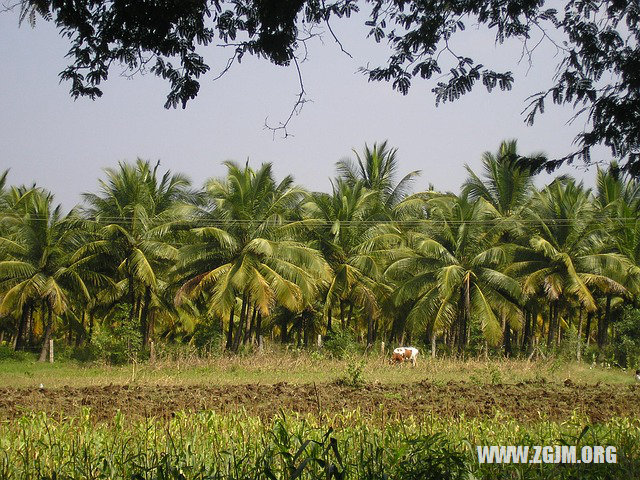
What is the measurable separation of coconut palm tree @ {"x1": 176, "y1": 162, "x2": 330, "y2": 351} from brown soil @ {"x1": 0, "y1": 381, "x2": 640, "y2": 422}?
8.93 metres

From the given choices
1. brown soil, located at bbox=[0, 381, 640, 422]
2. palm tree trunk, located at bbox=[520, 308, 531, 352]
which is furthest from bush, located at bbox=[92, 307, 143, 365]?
palm tree trunk, located at bbox=[520, 308, 531, 352]

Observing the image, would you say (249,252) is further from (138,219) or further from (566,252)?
(566,252)

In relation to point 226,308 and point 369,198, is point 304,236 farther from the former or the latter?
point 226,308

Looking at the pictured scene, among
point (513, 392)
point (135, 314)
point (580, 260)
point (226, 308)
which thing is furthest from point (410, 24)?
point (135, 314)

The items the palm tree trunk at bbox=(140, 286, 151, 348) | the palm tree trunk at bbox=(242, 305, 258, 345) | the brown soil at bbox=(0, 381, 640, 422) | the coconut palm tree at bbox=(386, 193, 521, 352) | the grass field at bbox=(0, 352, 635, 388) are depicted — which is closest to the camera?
the brown soil at bbox=(0, 381, 640, 422)

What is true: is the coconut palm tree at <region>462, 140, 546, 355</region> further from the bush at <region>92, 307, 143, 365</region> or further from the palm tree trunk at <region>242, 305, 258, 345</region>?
the bush at <region>92, 307, 143, 365</region>

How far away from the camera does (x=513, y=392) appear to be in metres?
15.7

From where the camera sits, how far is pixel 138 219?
88.6ft

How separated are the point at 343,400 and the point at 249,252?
44.4ft

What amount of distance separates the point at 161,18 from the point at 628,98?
3.01 meters

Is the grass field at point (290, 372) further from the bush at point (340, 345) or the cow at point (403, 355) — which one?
the bush at point (340, 345)

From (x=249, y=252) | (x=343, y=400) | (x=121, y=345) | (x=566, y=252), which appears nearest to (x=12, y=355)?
(x=121, y=345)

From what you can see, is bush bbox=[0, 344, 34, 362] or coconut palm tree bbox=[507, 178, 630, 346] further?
bush bbox=[0, 344, 34, 362]

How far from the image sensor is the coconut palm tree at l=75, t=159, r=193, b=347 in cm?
2670
